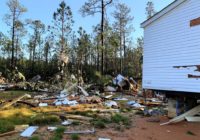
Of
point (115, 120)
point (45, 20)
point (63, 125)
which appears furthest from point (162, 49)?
point (45, 20)

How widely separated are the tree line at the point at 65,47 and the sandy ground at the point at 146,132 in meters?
17.5

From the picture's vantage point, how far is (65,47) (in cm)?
3156

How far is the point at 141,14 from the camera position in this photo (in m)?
36.6

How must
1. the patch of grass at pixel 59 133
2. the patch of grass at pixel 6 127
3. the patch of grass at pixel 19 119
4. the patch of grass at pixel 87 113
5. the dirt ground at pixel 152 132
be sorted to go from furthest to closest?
the patch of grass at pixel 87 113 → the patch of grass at pixel 19 119 → the dirt ground at pixel 152 132 → the patch of grass at pixel 6 127 → the patch of grass at pixel 59 133

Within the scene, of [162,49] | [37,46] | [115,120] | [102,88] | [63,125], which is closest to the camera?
[63,125]

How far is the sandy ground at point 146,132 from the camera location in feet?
24.3

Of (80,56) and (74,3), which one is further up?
(74,3)

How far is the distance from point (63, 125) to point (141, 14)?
30.5m

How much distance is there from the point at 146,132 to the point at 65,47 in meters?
24.4

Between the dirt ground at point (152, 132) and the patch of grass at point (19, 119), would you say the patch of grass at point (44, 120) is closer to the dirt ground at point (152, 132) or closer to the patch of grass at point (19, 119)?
the patch of grass at point (19, 119)

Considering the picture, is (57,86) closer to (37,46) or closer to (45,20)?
(45,20)

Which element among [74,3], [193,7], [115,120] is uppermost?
[74,3]

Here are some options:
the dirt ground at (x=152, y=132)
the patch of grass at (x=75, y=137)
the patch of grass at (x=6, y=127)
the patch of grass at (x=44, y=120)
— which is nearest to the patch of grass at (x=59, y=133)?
the patch of grass at (x=75, y=137)

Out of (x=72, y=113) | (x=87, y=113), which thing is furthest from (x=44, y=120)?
(x=87, y=113)
